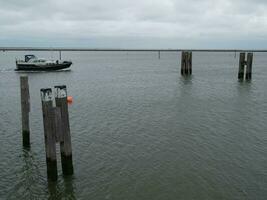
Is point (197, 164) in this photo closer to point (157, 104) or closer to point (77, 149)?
point (77, 149)

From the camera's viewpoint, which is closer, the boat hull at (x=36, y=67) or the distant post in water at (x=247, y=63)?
the distant post in water at (x=247, y=63)

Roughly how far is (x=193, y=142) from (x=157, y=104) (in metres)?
10.8

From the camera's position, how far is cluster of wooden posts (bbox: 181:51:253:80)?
43.2m

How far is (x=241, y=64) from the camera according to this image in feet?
146

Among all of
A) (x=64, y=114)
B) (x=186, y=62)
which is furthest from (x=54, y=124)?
(x=186, y=62)

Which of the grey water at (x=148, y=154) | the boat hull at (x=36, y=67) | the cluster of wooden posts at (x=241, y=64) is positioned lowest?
the grey water at (x=148, y=154)

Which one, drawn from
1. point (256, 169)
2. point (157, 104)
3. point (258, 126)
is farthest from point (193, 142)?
point (157, 104)

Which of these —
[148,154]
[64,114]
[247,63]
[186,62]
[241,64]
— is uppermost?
[64,114]

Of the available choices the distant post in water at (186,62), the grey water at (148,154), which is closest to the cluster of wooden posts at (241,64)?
the distant post in water at (186,62)

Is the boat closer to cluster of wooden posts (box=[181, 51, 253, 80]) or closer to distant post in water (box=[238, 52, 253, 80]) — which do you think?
cluster of wooden posts (box=[181, 51, 253, 80])

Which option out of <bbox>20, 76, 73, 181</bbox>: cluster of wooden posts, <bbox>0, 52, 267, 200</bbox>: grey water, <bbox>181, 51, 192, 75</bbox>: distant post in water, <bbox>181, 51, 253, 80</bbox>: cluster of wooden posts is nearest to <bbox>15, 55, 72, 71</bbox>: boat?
<bbox>181, 51, 192, 75</bbox>: distant post in water

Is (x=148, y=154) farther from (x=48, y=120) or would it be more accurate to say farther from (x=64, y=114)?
(x=48, y=120)

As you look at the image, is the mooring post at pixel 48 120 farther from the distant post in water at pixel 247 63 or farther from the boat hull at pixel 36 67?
the boat hull at pixel 36 67

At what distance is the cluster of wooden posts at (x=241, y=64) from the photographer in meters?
43.2
